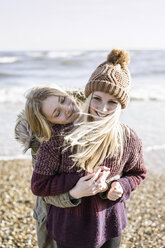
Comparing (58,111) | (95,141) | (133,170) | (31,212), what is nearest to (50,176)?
(95,141)

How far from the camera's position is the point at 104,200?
85.7 inches

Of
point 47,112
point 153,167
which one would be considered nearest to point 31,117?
point 47,112

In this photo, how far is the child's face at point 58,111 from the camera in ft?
7.68

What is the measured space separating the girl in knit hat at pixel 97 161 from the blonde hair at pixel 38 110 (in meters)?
0.28

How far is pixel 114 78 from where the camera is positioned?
207 cm

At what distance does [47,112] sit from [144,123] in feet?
→ 26.2

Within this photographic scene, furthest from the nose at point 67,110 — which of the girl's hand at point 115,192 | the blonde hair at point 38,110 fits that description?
the girl's hand at point 115,192

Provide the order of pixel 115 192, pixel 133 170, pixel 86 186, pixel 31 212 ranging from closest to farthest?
pixel 86 186 < pixel 115 192 < pixel 133 170 < pixel 31 212

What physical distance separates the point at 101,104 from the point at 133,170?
0.59 m

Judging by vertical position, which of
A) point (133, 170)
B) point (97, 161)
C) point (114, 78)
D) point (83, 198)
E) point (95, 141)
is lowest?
point (83, 198)

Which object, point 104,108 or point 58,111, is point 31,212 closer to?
point 58,111

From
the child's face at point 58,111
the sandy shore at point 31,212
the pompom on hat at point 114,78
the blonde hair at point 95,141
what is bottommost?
the sandy shore at point 31,212

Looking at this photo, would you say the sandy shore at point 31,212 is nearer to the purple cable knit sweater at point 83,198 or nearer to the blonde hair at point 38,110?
the purple cable knit sweater at point 83,198

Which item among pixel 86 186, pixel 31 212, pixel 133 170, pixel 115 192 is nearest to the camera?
pixel 86 186
